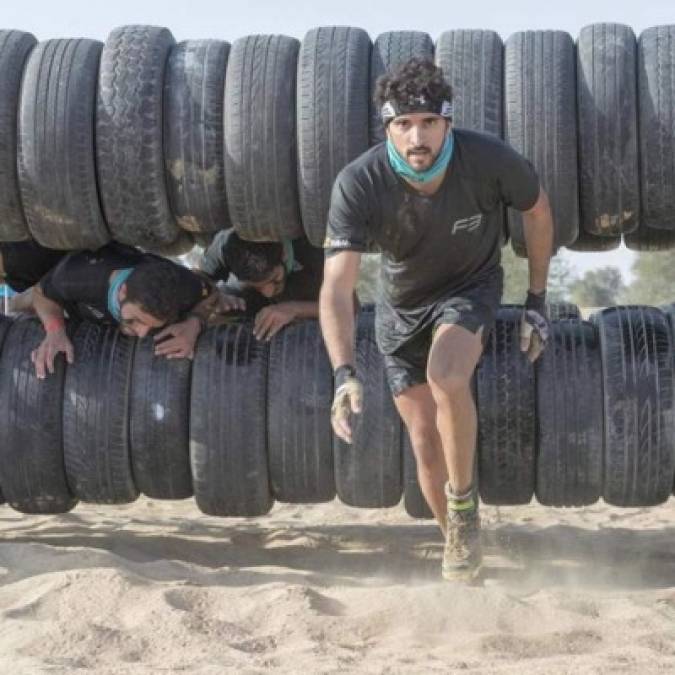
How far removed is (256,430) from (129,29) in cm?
214

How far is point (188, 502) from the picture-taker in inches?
362

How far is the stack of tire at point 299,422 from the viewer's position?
606 cm

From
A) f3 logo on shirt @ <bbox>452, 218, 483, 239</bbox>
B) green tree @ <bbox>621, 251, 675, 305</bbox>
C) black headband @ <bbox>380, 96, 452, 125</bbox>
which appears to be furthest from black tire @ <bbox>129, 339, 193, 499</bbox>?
green tree @ <bbox>621, 251, 675, 305</bbox>

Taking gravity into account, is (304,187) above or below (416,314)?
above

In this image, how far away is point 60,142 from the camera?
6066 mm

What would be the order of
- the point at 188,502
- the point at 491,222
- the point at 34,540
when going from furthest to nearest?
the point at 188,502 → the point at 34,540 → the point at 491,222

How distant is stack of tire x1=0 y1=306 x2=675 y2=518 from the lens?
606cm

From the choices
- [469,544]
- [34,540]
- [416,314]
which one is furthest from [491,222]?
[34,540]

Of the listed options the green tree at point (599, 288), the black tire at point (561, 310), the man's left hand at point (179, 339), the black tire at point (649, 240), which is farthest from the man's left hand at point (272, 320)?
the green tree at point (599, 288)

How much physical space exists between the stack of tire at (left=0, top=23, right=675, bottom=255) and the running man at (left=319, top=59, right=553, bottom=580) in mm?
602

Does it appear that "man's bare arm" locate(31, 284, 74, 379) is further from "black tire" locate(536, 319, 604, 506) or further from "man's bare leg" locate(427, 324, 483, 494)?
"black tire" locate(536, 319, 604, 506)

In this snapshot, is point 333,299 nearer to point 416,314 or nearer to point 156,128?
point 416,314

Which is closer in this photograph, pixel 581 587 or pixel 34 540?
pixel 581 587

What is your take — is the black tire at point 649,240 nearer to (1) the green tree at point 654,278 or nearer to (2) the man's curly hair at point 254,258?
(2) the man's curly hair at point 254,258
